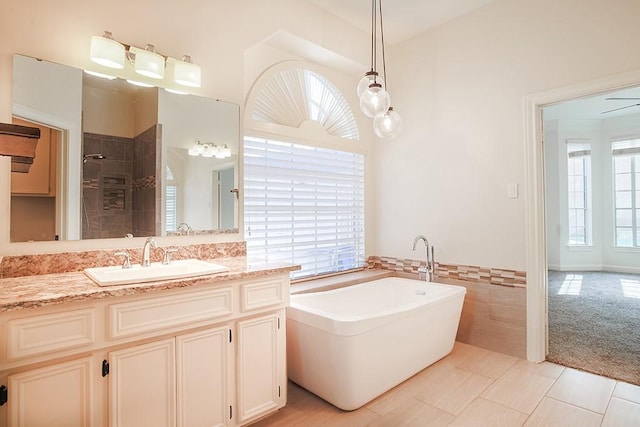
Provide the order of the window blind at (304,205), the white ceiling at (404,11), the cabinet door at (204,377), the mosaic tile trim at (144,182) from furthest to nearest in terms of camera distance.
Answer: the white ceiling at (404,11)
the window blind at (304,205)
the mosaic tile trim at (144,182)
the cabinet door at (204,377)

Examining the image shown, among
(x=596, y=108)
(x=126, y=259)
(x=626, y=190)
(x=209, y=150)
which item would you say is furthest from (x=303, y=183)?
(x=626, y=190)

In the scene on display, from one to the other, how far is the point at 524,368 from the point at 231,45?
337cm

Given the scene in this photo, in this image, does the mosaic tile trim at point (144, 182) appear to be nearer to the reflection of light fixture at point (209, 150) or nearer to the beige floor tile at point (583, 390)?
the reflection of light fixture at point (209, 150)

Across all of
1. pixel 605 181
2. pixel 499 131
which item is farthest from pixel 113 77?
pixel 605 181

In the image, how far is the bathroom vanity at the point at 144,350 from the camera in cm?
128

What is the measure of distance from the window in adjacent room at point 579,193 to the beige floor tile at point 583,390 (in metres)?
4.91

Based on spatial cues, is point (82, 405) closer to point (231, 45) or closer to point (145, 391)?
point (145, 391)

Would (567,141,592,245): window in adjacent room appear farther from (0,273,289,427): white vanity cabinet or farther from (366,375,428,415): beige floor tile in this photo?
(0,273,289,427): white vanity cabinet

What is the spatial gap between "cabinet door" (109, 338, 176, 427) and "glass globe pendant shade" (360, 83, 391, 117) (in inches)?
71.5

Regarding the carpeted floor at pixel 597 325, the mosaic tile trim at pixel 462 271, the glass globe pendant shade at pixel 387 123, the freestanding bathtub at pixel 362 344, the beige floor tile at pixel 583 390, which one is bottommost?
the beige floor tile at pixel 583 390

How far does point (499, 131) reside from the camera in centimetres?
294

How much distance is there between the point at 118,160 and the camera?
203cm

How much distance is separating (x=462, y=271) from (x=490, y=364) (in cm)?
82

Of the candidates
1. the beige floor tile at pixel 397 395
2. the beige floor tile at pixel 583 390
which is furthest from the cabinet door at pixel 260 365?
the beige floor tile at pixel 583 390
